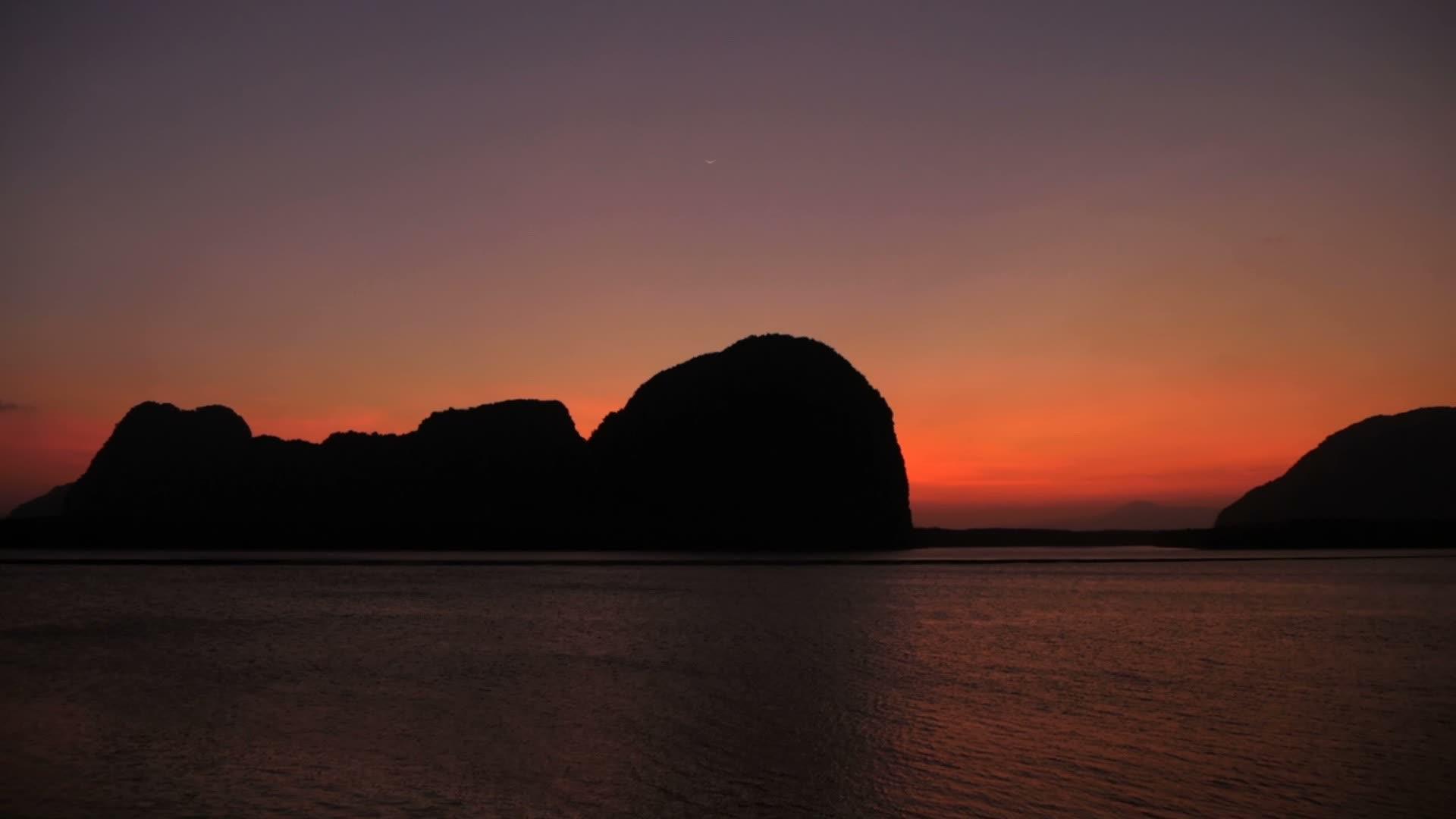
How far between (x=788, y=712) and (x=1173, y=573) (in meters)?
86.3

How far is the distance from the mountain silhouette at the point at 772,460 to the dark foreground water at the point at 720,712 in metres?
130

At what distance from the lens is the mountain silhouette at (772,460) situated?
176 metres

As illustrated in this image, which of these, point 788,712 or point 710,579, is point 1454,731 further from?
point 710,579

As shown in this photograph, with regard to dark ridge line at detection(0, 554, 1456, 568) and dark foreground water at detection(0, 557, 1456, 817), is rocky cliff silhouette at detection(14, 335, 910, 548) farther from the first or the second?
dark foreground water at detection(0, 557, 1456, 817)

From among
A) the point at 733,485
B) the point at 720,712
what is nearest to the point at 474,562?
the point at 733,485

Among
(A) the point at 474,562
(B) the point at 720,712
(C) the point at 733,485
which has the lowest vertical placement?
(B) the point at 720,712

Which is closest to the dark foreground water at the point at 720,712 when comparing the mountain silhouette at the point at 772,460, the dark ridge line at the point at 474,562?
the dark ridge line at the point at 474,562

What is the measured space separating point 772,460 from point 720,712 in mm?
159717

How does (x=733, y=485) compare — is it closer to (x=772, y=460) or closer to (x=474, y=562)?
(x=772, y=460)

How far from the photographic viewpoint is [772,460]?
179 m

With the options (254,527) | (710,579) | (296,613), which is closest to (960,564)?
(710,579)

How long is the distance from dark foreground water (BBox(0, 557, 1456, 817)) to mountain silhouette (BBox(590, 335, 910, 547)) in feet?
425

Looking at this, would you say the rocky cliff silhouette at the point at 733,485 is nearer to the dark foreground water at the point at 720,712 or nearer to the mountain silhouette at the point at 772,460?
the mountain silhouette at the point at 772,460

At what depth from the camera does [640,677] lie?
24.4 metres
